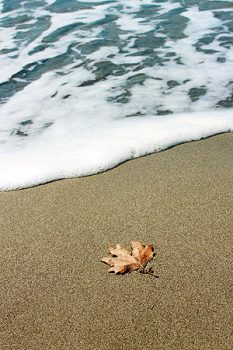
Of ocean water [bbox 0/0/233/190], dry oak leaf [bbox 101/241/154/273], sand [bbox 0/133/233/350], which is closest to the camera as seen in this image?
sand [bbox 0/133/233/350]

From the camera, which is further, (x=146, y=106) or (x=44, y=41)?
(x=44, y=41)

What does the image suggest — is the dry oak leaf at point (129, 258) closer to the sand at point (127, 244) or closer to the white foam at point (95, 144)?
the sand at point (127, 244)

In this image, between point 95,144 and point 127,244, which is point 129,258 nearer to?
point 127,244

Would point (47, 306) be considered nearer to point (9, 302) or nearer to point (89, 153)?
point (9, 302)

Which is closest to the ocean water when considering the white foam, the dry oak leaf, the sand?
the white foam

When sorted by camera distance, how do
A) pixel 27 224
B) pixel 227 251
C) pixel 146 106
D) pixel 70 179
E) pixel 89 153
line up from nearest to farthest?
pixel 227 251 → pixel 27 224 → pixel 70 179 → pixel 89 153 → pixel 146 106

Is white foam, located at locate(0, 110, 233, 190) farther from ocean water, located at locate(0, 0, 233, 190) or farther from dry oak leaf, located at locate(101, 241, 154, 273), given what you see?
dry oak leaf, located at locate(101, 241, 154, 273)

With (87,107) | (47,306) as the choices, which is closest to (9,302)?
(47,306)
